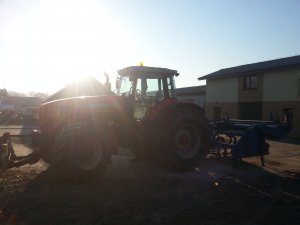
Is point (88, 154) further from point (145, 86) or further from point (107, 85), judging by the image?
point (145, 86)

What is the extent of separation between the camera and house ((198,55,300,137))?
25.5 m

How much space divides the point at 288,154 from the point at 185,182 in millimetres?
7813

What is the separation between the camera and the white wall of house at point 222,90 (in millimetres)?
30750

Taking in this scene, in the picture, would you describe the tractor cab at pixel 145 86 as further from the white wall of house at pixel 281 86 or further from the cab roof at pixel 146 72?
the white wall of house at pixel 281 86

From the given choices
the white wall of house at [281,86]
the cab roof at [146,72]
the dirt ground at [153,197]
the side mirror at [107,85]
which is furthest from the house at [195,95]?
the side mirror at [107,85]

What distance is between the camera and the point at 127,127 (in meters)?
9.45

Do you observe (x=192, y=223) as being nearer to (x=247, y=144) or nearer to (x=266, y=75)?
(x=247, y=144)

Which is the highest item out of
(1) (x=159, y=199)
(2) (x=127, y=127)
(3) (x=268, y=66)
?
(3) (x=268, y=66)

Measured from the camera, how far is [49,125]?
30.3ft

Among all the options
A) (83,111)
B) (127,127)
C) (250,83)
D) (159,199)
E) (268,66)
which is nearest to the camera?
(159,199)

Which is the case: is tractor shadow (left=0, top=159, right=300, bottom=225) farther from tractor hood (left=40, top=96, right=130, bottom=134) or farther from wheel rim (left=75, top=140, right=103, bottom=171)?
tractor hood (left=40, top=96, right=130, bottom=134)

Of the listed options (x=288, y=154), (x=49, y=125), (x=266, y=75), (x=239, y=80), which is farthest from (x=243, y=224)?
(x=239, y=80)

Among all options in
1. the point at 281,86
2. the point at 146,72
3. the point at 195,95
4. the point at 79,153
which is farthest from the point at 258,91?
the point at 79,153

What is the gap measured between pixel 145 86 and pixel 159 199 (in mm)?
3745
